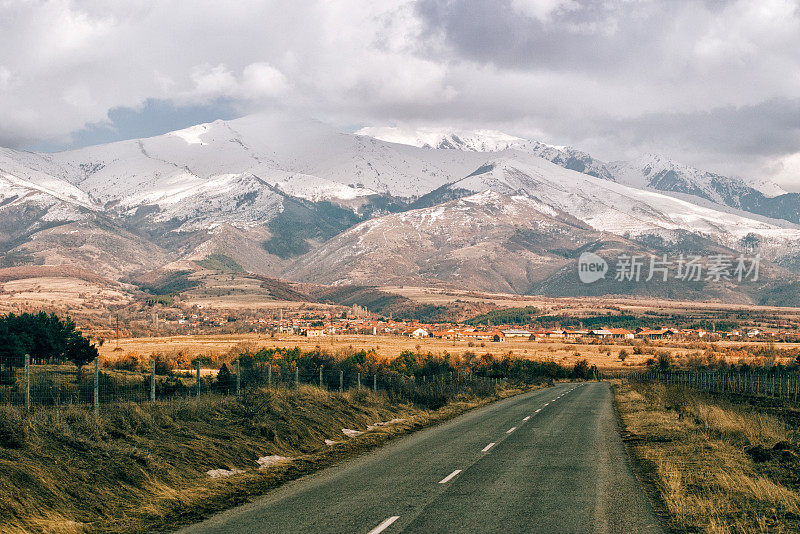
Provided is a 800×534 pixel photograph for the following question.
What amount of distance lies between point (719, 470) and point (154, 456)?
12.6 m

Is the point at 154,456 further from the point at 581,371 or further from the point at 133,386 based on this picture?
the point at 581,371

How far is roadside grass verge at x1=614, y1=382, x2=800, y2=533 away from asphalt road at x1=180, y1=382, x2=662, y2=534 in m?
0.62

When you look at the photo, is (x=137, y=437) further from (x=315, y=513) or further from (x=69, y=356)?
(x=69, y=356)

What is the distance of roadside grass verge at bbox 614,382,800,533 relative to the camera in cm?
1228

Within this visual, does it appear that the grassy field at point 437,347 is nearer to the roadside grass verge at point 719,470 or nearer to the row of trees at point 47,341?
the row of trees at point 47,341

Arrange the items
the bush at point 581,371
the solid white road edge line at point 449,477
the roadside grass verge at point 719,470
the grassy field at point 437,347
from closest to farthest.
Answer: the roadside grass verge at point 719,470 → the solid white road edge line at point 449,477 → the bush at point 581,371 → the grassy field at point 437,347

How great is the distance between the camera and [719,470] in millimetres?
16516

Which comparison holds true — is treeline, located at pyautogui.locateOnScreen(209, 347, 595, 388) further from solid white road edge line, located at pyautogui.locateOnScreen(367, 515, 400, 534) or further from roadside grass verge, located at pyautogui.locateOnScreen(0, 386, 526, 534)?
solid white road edge line, located at pyautogui.locateOnScreen(367, 515, 400, 534)

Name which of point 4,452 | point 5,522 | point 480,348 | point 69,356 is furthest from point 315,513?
point 480,348

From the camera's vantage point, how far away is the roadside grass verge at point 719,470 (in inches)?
484

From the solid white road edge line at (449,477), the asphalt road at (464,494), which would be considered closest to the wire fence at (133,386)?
the asphalt road at (464,494)

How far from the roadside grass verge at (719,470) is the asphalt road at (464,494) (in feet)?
2.02

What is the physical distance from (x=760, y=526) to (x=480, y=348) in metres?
150

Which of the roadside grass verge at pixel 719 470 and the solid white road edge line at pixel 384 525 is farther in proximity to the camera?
the roadside grass verge at pixel 719 470
